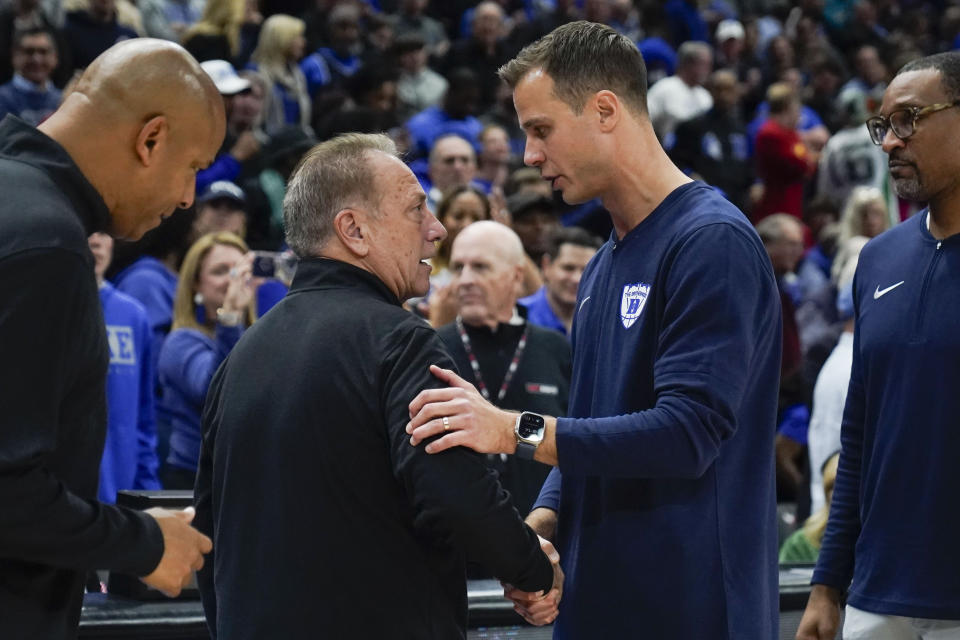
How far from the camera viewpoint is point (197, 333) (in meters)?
5.98

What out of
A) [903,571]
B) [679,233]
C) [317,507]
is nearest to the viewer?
[317,507]

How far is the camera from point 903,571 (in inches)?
128

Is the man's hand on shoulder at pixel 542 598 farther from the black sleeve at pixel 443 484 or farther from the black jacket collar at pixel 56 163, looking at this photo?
the black jacket collar at pixel 56 163

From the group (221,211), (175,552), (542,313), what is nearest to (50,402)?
(175,552)

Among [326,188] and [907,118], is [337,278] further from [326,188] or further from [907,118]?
[907,118]

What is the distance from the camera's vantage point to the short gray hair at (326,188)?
2.87 meters

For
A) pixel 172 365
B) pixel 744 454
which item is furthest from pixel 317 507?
pixel 172 365

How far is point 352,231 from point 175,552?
778 millimetres

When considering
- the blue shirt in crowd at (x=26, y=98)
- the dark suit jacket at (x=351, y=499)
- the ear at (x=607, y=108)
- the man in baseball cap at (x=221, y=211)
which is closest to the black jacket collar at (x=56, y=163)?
the dark suit jacket at (x=351, y=499)

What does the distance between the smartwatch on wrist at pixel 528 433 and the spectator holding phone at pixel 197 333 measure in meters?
3.16

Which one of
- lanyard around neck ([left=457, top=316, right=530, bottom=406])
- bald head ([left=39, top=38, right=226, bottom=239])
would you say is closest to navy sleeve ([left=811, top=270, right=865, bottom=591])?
bald head ([left=39, top=38, right=226, bottom=239])

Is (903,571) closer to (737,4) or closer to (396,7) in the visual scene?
(396,7)

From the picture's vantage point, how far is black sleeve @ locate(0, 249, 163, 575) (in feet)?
7.23

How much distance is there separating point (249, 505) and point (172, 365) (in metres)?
3.27
